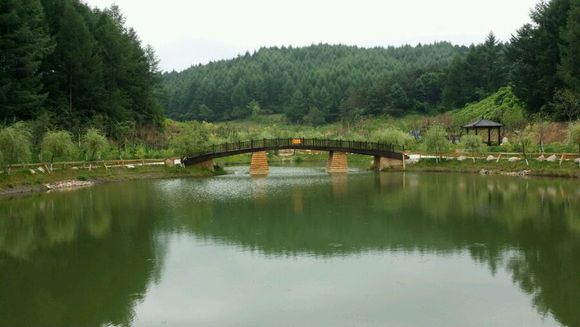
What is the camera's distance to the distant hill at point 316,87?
115m

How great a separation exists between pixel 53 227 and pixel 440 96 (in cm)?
9966

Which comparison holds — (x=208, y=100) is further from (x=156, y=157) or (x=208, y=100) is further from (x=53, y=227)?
(x=53, y=227)

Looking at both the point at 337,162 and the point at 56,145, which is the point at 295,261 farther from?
the point at 337,162

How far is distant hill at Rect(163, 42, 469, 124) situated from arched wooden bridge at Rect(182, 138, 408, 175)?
58.7 metres

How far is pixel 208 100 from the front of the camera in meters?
150

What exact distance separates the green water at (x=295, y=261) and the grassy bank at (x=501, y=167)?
9732mm

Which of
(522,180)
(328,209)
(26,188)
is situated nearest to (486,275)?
(328,209)

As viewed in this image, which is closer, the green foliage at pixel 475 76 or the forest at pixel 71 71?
the forest at pixel 71 71

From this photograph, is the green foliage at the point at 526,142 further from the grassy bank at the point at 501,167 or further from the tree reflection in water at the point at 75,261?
the tree reflection in water at the point at 75,261

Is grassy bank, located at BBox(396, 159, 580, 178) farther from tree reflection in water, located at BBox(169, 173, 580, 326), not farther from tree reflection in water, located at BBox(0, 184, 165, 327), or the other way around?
tree reflection in water, located at BBox(0, 184, 165, 327)

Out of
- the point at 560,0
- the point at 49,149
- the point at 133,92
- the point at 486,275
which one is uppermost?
the point at 560,0

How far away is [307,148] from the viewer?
177ft

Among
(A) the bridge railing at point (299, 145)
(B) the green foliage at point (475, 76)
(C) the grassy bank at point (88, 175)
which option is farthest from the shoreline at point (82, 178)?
(B) the green foliage at point (475, 76)

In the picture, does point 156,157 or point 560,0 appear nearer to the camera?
point 156,157
